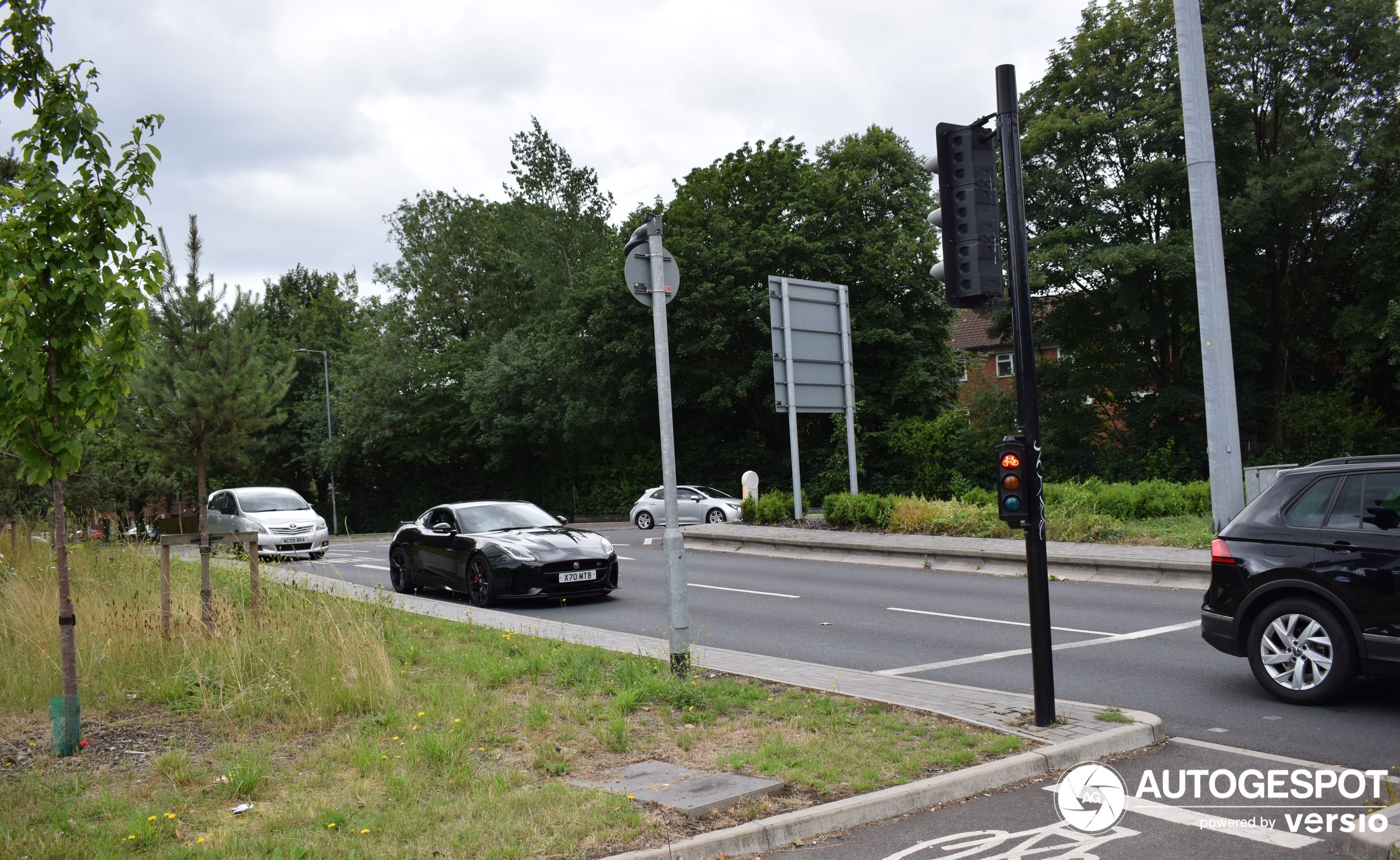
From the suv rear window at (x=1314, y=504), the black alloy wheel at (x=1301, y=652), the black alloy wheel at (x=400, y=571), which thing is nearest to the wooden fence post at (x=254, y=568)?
the black alloy wheel at (x=400, y=571)

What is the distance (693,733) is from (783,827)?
5.77ft

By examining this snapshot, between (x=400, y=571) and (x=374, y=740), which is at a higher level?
(x=400, y=571)

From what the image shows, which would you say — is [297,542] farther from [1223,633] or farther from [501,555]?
[1223,633]

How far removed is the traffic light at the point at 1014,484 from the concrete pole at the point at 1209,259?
886 cm

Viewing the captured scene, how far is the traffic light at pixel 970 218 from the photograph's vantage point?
22.6 feet

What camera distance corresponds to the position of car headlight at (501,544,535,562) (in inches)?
541

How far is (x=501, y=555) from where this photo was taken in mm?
13836

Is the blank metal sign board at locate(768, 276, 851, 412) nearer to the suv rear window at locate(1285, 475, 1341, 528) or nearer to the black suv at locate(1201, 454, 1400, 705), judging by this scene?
the black suv at locate(1201, 454, 1400, 705)

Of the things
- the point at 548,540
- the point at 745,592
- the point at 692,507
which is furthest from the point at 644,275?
the point at 692,507

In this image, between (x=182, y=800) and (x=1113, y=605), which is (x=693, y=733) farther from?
(x=1113, y=605)

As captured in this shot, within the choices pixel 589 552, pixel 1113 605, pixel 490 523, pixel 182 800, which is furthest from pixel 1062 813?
pixel 490 523

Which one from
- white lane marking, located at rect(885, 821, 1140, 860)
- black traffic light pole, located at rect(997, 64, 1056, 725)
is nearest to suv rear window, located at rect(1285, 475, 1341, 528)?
black traffic light pole, located at rect(997, 64, 1056, 725)

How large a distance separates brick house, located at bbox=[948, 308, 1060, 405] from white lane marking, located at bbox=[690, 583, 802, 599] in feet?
31.4

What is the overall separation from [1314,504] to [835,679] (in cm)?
376
